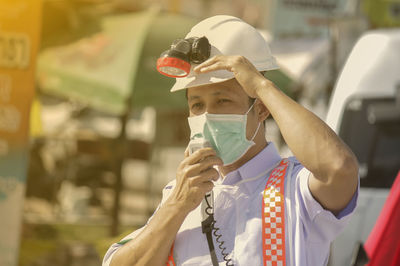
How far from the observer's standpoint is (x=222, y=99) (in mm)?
2902

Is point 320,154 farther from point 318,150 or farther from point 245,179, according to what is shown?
point 245,179

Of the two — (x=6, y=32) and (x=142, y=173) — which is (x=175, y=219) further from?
(x=142, y=173)

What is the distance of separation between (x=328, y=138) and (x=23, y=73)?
473 cm

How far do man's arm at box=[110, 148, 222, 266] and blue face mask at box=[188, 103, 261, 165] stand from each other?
0.08 meters

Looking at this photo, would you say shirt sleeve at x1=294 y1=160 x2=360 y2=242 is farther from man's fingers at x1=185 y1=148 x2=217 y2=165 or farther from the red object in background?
the red object in background

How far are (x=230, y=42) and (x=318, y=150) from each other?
0.59m

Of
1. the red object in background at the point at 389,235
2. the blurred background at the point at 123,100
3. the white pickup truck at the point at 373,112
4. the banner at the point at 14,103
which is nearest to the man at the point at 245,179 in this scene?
the red object in background at the point at 389,235

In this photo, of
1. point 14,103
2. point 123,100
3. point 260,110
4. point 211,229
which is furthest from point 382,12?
point 211,229

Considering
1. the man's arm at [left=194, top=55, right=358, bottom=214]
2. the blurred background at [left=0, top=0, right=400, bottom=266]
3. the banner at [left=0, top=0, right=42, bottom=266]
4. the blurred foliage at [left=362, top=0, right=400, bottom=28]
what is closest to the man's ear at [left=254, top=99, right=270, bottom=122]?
the man's arm at [left=194, top=55, right=358, bottom=214]

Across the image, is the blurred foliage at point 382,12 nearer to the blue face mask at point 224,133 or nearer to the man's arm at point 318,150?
the blue face mask at point 224,133

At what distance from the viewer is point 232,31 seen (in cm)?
294

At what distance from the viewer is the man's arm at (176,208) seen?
2732 millimetres

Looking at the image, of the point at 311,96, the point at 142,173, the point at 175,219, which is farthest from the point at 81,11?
the point at 175,219

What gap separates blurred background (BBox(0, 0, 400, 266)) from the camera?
7.21 m
